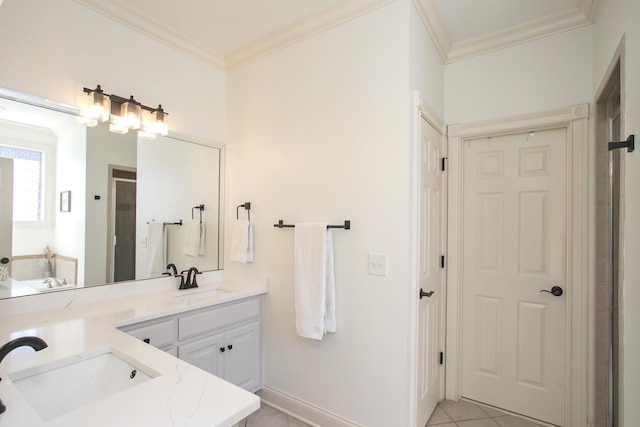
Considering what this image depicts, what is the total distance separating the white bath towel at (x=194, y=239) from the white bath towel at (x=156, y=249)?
0.58 feet

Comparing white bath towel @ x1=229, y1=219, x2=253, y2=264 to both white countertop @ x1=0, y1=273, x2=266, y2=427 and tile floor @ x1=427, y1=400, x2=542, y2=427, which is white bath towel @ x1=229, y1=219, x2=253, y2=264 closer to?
white countertop @ x1=0, y1=273, x2=266, y2=427

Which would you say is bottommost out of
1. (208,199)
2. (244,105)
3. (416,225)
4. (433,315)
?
(433,315)

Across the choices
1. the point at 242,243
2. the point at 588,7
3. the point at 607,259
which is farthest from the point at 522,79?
the point at 242,243

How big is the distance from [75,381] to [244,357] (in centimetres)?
125

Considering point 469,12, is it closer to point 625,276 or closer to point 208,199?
point 625,276

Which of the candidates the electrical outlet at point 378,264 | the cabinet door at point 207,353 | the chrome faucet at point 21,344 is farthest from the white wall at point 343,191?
the chrome faucet at point 21,344

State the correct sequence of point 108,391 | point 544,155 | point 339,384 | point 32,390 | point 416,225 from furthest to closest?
point 544,155 → point 339,384 → point 416,225 → point 108,391 → point 32,390

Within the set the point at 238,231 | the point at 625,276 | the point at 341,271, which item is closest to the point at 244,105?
the point at 238,231

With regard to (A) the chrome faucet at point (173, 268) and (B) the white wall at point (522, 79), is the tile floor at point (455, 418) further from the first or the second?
(B) the white wall at point (522, 79)

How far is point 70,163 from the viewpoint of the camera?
74.0 inches

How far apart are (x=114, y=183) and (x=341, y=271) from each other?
1.63m

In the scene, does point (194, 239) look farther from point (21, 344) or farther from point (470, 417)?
point (470, 417)

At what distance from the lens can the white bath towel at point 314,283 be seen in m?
2.00

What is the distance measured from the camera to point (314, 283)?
6.68 feet
